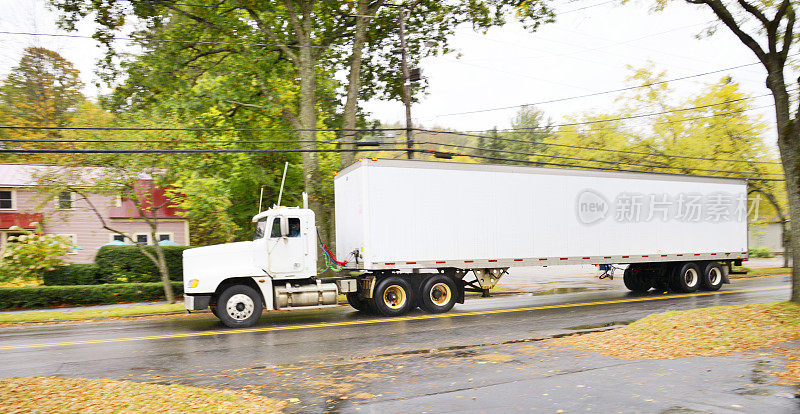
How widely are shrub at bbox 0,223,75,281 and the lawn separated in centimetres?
1728

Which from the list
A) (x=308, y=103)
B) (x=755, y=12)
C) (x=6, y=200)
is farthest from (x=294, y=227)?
(x=6, y=200)

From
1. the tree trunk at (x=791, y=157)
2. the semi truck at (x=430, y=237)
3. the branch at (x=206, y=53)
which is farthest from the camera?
the branch at (x=206, y=53)

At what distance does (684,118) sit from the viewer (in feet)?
100

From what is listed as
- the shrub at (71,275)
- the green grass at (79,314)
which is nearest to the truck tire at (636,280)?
the green grass at (79,314)

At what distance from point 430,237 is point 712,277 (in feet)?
37.2

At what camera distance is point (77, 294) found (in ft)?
67.0

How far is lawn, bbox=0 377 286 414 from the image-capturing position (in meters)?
6.34

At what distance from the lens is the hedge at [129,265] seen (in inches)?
920

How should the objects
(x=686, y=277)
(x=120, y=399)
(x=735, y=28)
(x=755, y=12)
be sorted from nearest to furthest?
(x=120, y=399) → (x=755, y=12) → (x=735, y=28) → (x=686, y=277)

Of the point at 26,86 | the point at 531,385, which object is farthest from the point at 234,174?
the point at 26,86

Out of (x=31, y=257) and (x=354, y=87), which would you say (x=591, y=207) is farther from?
(x=31, y=257)

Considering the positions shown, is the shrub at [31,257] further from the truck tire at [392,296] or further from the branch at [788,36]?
the branch at [788,36]

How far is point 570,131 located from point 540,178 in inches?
805

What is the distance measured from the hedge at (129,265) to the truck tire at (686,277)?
18999 millimetres
